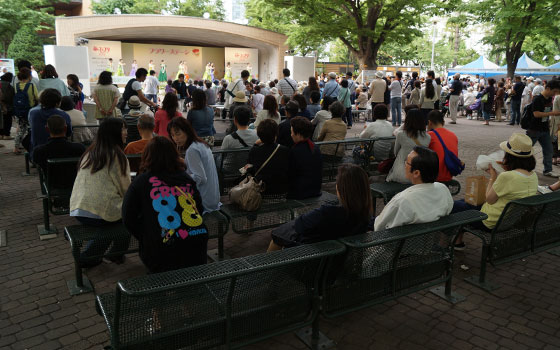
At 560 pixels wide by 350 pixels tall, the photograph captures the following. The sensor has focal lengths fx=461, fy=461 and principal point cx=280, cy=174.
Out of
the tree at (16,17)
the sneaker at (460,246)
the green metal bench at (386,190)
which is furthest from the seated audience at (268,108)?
the tree at (16,17)

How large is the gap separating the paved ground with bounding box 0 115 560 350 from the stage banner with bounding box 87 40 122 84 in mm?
31982

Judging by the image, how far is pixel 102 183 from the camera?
394 cm

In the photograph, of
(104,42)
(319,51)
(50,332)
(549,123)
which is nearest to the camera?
(50,332)

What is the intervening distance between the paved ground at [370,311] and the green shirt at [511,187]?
2.50 ft

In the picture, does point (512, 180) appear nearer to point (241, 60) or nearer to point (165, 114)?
point (165, 114)

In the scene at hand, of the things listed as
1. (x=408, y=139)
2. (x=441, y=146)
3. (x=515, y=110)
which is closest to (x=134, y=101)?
(x=408, y=139)

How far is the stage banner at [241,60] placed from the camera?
39156mm

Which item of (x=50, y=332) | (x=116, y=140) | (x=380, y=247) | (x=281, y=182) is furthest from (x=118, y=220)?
(x=380, y=247)

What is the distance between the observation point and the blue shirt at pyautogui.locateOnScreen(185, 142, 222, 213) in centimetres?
423

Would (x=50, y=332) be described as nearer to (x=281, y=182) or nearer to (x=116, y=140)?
(x=116, y=140)

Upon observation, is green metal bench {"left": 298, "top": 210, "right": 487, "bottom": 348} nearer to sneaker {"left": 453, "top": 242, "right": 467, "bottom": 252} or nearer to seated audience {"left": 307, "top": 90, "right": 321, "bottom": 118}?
sneaker {"left": 453, "top": 242, "right": 467, "bottom": 252}

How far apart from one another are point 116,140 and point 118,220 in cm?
71

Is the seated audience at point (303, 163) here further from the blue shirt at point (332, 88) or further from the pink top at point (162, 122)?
the blue shirt at point (332, 88)

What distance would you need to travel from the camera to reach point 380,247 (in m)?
3.21
